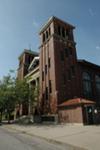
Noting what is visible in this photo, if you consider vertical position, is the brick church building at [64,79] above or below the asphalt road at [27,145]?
above

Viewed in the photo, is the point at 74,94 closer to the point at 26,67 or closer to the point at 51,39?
the point at 51,39

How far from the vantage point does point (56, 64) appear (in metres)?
30.2

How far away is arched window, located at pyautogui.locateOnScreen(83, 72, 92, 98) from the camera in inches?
1323

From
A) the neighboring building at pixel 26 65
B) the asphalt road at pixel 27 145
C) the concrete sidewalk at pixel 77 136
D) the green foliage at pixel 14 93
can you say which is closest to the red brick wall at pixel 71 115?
the concrete sidewalk at pixel 77 136

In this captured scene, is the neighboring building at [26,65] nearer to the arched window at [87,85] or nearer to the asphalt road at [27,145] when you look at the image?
the arched window at [87,85]

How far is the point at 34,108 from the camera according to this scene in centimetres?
3519

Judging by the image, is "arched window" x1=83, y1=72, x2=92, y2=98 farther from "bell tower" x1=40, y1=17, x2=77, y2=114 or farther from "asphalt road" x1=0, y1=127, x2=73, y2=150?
"asphalt road" x1=0, y1=127, x2=73, y2=150

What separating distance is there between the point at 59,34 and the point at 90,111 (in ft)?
58.0

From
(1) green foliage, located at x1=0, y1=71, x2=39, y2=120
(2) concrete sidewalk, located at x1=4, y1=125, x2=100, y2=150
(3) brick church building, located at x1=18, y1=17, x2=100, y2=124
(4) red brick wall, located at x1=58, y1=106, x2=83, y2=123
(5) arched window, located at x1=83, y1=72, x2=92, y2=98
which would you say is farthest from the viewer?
(5) arched window, located at x1=83, y1=72, x2=92, y2=98

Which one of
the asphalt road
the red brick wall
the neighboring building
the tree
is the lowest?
the asphalt road

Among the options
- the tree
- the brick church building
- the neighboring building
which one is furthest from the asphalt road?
the neighboring building

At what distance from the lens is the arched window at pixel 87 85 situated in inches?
1323

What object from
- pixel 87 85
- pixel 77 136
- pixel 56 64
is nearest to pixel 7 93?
pixel 56 64

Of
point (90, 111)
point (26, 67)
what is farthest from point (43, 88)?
point (26, 67)
